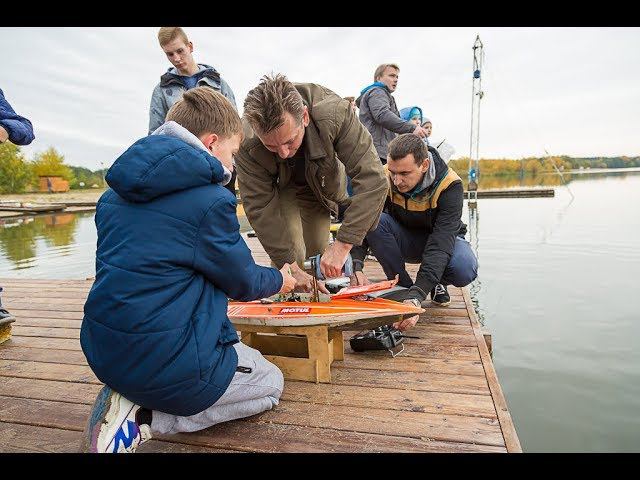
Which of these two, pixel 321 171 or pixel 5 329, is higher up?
pixel 321 171

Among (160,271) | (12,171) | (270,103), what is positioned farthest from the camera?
(12,171)

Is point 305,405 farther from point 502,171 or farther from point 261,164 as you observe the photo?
point 502,171

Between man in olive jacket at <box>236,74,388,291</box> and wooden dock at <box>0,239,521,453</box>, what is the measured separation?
81 centimetres

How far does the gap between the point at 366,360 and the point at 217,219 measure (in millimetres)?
1536

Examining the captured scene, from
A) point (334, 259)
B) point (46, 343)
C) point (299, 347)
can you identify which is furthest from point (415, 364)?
point (46, 343)

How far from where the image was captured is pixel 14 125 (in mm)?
2928

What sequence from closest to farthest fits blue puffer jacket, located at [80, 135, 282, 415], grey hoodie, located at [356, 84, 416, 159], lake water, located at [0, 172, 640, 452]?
1. blue puffer jacket, located at [80, 135, 282, 415]
2. lake water, located at [0, 172, 640, 452]
3. grey hoodie, located at [356, 84, 416, 159]

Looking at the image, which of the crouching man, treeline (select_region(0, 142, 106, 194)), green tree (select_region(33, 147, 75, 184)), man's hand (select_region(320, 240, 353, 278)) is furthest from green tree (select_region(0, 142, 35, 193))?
man's hand (select_region(320, 240, 353, 278))

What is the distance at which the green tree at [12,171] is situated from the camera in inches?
1869

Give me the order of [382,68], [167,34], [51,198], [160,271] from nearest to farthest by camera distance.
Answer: [160,271] < [167,34] < [382,68] < [51,198]

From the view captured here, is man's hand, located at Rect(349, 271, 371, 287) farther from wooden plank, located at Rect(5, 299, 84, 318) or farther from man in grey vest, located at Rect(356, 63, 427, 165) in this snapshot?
wooden plank, located at Rect(5, 299, 84, 318)

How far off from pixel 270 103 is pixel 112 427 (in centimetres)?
175

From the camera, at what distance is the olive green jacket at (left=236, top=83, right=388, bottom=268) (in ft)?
9.41

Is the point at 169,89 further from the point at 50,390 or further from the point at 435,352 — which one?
the point at 435,352
